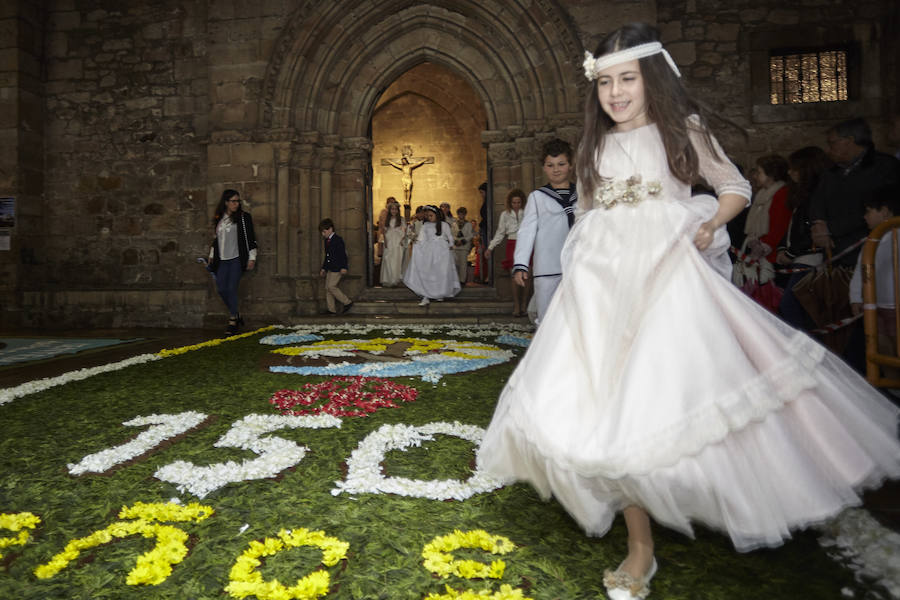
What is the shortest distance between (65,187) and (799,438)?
11.6 meters

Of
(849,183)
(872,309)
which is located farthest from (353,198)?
(872,309)

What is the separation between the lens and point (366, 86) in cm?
911

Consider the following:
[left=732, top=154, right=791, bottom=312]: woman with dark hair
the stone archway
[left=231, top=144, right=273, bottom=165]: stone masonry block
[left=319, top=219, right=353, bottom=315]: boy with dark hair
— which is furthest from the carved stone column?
[left=732, top=154, right=791, bottom=312]: woman with dark hair

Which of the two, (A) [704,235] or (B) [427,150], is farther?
(B) [427,150]

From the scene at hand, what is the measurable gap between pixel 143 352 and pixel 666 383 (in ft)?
18.1

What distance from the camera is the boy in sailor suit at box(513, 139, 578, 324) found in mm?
3303

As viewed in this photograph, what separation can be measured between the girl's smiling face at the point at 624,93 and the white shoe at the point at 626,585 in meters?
1.24

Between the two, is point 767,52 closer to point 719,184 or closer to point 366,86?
point 366,86

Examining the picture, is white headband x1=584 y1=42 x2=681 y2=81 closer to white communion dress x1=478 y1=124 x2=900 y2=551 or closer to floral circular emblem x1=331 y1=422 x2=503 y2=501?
white communion dress x1=478 y1=124 x2=900 y2=551

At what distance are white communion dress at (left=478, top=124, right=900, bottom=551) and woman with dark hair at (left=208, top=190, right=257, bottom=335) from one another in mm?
6493

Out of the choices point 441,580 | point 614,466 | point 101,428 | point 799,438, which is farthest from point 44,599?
point 799,438

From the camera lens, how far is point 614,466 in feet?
3.76

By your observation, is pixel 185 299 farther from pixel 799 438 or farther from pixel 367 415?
pixel 799 438

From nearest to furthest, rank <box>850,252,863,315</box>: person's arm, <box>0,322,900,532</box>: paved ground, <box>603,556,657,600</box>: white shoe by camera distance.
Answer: <box>603,556,657,600</box>: white shoe → <box>0,322,900,532</box>: paved ground → <box>850,252,863,315</box>: person's arm
